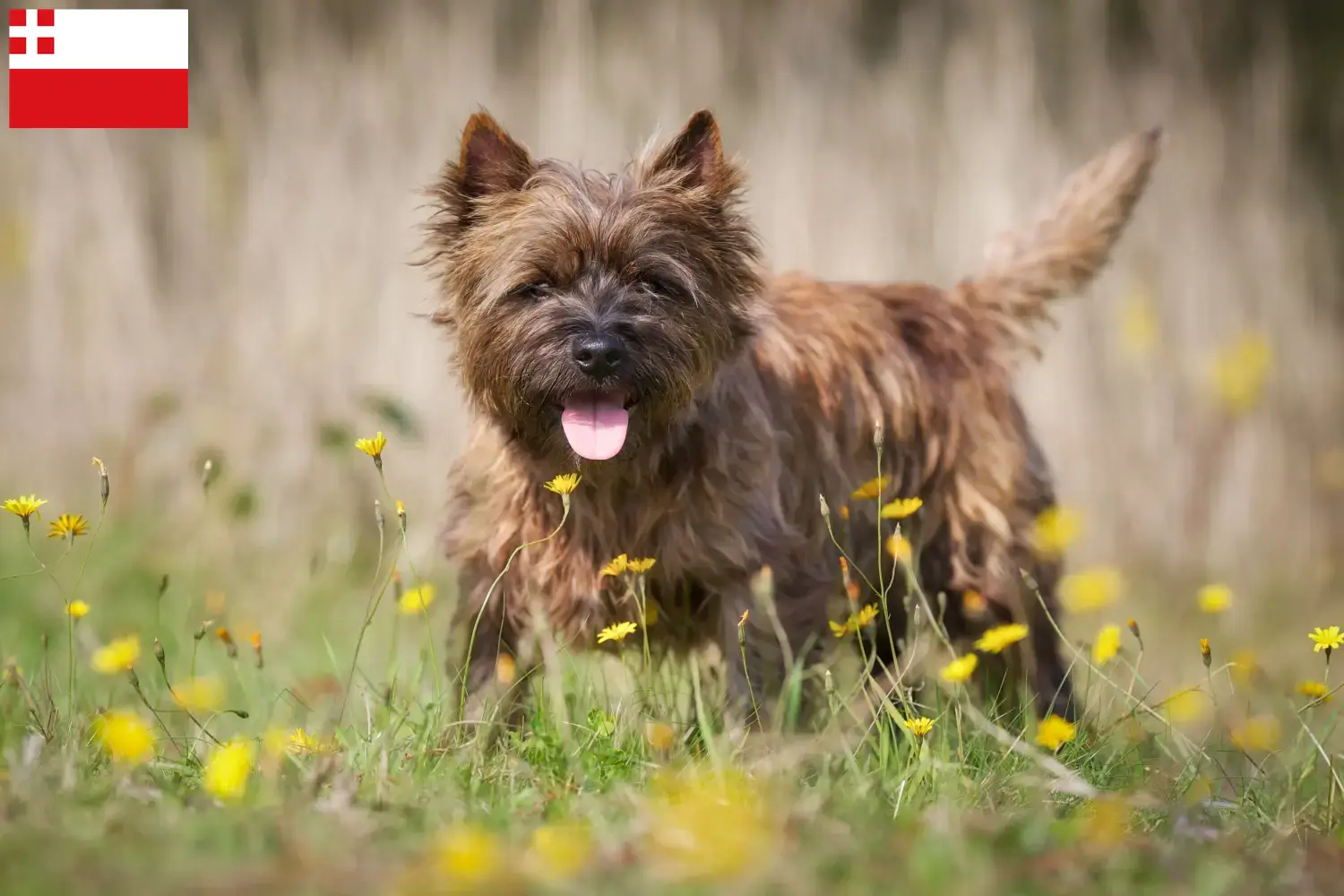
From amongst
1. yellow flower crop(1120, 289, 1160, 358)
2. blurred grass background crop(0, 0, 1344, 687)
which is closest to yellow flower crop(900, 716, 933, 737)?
blurred grass background crop(0, 0, 1344, 687)

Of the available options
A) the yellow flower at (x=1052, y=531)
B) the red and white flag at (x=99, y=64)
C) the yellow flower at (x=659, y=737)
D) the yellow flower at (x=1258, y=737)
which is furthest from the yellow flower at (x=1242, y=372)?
the red and white flag at (x=99, y=64)

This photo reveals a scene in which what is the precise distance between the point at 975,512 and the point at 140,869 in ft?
9.18

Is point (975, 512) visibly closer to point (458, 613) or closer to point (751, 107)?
point (458, 613)

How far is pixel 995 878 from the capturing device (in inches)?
81.1

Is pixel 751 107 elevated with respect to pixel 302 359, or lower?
elevated

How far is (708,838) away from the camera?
2002mm

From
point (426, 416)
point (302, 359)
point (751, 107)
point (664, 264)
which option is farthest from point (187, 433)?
point (664, 264)

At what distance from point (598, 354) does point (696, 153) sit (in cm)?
69

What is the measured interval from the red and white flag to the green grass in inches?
107

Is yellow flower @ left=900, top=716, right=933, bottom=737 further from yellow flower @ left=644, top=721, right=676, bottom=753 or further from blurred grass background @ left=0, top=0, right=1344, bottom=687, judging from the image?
blurred grass background @ left=0, top=0, right=1344, bottom=687

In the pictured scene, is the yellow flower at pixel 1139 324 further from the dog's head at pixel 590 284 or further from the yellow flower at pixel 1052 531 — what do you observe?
the dog's head at pixel 590 284

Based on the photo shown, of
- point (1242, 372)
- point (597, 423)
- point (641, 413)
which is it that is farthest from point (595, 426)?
point (1242, 372)

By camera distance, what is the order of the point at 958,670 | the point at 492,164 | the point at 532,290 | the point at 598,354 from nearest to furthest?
the point at 958,670 → the point at 598,354 → the point at 532,290 → the point at 492,164

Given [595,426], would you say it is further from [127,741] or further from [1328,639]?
[1328,639]
